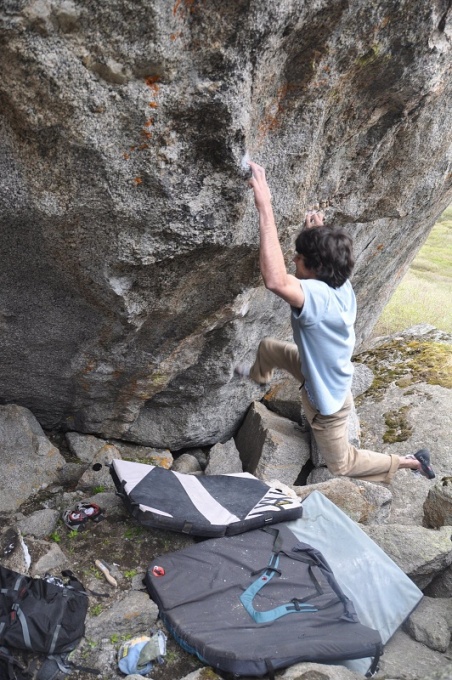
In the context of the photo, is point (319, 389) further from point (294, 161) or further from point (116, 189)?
point (116, 189)

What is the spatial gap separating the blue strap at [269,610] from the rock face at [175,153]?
2986 mm

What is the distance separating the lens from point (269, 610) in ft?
18.2

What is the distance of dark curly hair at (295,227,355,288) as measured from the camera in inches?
229

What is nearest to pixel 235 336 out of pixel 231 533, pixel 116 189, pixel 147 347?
pixel 147 347

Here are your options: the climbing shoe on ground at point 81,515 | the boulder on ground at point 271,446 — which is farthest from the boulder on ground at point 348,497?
the climbing shoe on ground at point 81,515

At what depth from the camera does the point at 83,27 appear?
13.0ft

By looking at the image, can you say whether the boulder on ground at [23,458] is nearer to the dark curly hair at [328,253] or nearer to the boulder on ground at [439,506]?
the dark curly hair at [328,253]

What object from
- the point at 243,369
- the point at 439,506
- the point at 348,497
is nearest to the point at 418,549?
the point at 439,506

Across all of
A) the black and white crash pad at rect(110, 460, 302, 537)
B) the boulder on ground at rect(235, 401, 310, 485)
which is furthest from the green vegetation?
the black and white crash pad at rect(110, 460, 302, 537)

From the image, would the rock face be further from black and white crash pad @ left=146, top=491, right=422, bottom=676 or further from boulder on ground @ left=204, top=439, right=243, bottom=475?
black and white crash pad @ left=146, top=491, right=422, bottom=676

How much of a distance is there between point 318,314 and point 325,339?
0.41m

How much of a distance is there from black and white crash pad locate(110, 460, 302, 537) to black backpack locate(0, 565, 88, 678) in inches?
51.3

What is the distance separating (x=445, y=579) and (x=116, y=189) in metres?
5.72

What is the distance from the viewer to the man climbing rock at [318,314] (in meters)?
5.18
